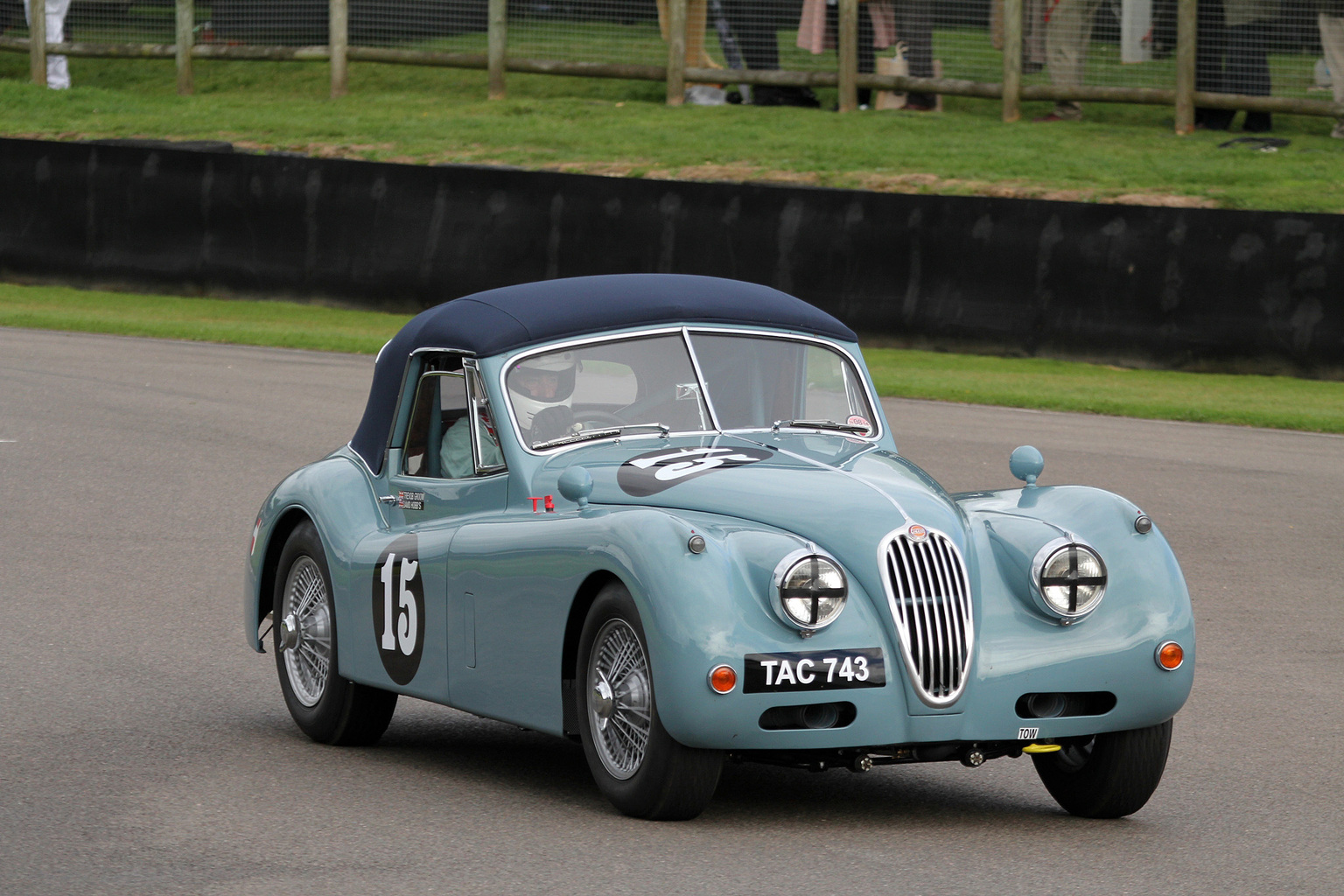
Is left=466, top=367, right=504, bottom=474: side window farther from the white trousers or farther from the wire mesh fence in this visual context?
the white trousers

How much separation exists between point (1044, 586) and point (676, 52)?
22472mm

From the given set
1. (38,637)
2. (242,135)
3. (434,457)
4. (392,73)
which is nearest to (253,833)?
(434,457)

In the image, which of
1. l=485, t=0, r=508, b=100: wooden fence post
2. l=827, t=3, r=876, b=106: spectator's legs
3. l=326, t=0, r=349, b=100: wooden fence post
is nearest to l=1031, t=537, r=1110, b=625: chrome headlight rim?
l=827, t=3, r=876, b=106: spectator's legs

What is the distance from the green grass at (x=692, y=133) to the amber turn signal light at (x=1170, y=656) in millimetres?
15820

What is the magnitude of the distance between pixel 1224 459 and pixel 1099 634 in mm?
9100

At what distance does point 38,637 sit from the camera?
834 centimetres

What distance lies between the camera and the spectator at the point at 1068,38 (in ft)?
83.0

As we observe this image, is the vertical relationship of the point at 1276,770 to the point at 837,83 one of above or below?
below

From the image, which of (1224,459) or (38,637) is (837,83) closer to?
(1224,459)

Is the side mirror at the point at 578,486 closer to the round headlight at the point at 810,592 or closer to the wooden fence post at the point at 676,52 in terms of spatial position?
the round headlight at the point at 810,592

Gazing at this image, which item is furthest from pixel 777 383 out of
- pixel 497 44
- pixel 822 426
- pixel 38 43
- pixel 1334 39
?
pixel 38 43

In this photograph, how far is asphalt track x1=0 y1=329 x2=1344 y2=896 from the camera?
502cm

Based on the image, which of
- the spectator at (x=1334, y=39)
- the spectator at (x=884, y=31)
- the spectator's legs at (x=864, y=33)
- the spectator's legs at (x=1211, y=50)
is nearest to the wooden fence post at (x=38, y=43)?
the spectator at (x=884, y=31)

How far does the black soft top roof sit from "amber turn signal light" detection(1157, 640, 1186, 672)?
6.04 ft
